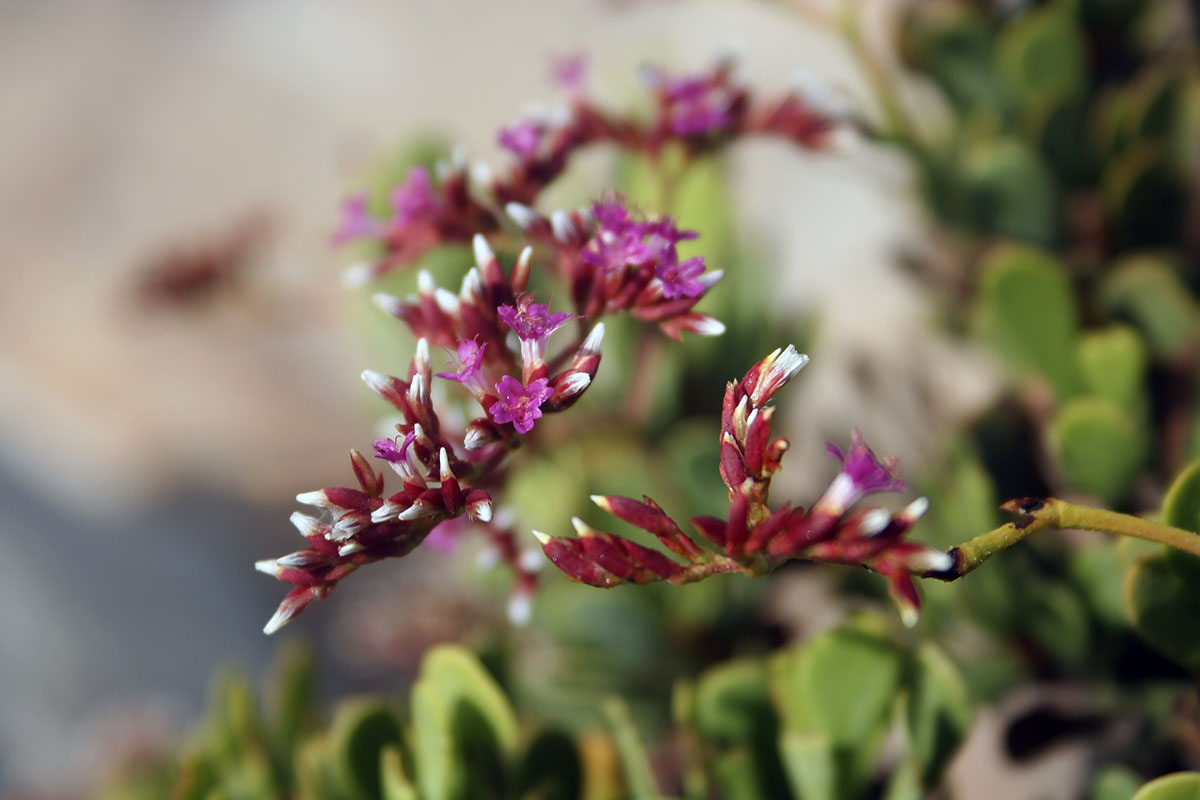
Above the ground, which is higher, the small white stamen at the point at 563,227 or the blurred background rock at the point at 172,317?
the blurred background rock at the point at 172,317

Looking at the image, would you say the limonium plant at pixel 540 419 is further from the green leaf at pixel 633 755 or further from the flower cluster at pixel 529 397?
the green leaf at pixel 633 755

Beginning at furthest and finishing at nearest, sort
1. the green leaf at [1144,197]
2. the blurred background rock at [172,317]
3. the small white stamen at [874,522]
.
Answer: the blurred background rock at [172,317] < the green leaf at [1144,197] < the small white stamen at [874,522]

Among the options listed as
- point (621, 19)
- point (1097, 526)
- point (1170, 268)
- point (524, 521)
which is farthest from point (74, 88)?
point (1097, 526)

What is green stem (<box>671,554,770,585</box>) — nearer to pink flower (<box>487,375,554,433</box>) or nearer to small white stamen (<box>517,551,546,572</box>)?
pink flower (<box>487,375,554,433</box>)

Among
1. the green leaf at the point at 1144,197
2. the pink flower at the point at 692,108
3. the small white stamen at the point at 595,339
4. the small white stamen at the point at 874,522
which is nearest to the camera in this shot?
the small white stamen at the point at 874,522

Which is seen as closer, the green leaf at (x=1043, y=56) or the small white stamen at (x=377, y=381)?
the small white stamen at (x=377, y=381)

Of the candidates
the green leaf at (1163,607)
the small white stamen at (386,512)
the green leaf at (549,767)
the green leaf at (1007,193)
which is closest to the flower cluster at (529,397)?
the small white stamen at (386,512)
